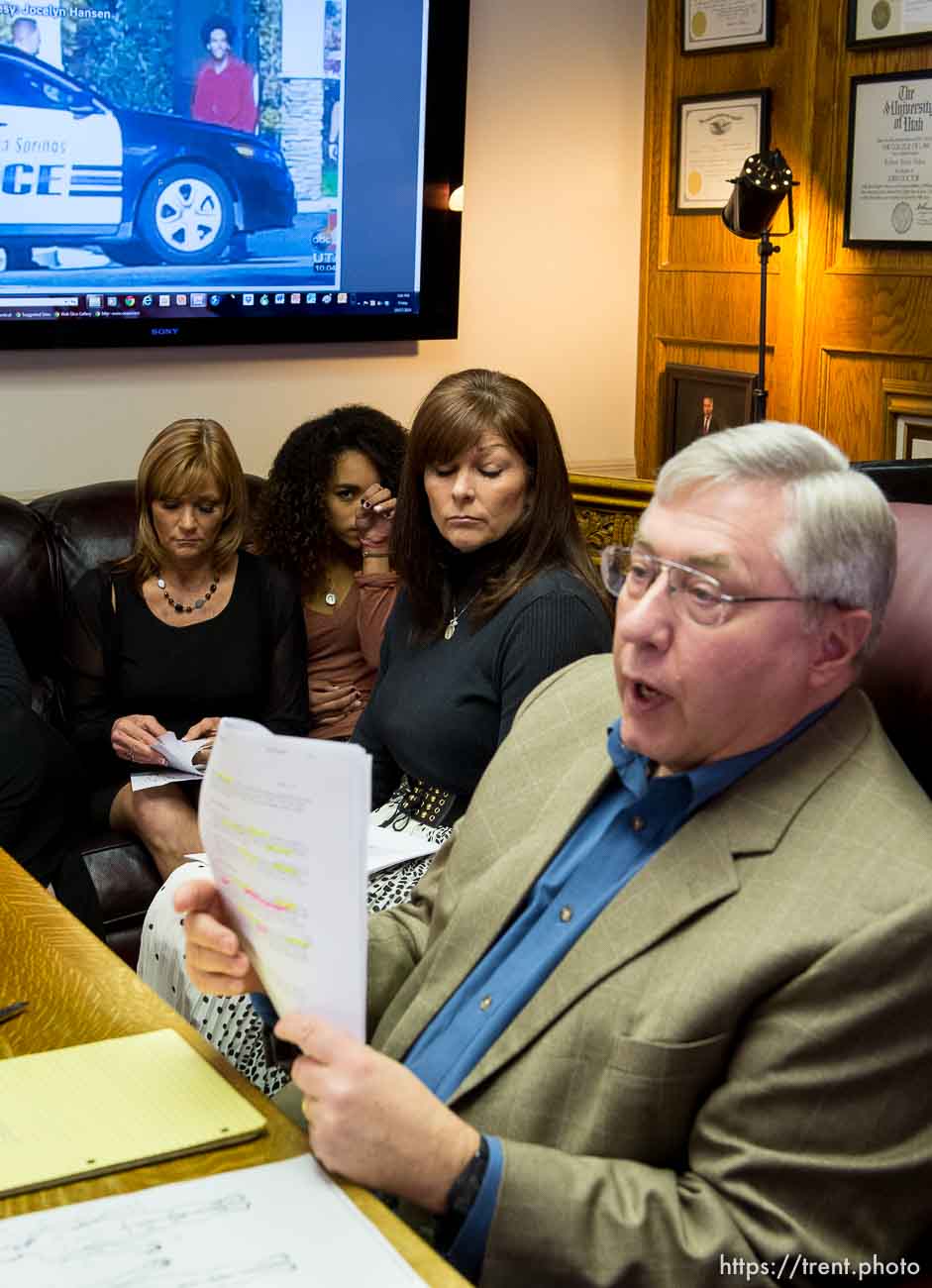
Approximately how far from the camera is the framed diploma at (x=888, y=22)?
393 cm

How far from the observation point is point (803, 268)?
171 inches

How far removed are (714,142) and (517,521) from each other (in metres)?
2.41

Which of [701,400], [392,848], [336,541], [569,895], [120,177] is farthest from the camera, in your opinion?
[701,400]

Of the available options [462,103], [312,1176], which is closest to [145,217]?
[462,103]

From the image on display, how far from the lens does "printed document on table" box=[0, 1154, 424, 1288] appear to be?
105 cm

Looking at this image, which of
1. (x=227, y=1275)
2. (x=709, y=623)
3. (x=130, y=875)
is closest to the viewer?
(x=227, y=1275)

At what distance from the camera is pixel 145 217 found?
3910 millimetres

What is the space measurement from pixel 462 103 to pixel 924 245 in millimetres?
1295

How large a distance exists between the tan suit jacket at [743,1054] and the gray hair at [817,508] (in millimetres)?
116

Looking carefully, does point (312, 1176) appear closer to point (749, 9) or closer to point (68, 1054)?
point (68, 1054)

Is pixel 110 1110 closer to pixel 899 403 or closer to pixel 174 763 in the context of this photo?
pixel 174 763

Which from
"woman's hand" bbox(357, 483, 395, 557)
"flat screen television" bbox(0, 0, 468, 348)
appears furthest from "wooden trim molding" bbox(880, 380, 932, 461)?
"woman's hand" bbox(357, 483, 395, 557)

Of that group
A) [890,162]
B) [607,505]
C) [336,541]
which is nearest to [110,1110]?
[336,541]

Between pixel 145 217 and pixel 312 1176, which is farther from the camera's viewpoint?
pixel 145 217
